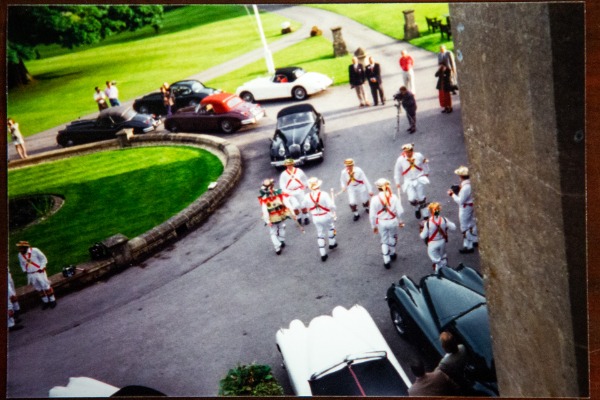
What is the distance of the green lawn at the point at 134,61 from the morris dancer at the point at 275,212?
8.68ft

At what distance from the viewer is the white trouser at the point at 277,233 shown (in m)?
8.73

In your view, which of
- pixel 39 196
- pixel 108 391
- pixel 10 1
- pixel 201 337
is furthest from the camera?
pixel 39 196

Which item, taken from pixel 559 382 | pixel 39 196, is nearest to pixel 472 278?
pixel 559 382

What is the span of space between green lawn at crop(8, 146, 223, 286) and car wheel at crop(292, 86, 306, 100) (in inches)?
108

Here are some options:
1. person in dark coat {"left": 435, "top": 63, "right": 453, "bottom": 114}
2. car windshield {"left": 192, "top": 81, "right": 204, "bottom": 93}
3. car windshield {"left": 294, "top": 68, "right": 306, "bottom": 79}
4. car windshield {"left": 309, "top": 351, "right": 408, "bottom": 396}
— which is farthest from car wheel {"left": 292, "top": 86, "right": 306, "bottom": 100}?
car windshield {"left": 309, "top": 351, "right": 408, "bottom": 396}

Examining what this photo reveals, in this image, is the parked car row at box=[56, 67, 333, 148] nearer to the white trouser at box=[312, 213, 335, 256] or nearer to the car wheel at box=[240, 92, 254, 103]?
A: the car wheel at box=[240, 92, 254, 103]

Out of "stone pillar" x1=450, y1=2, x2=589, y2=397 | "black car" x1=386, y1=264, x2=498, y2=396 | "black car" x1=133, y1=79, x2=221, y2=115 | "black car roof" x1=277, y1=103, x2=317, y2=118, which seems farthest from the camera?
"black car roof" x1=277, y1=103, x2=317, y2=118

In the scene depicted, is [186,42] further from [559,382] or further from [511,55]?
[559,382]

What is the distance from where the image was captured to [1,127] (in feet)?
18.4

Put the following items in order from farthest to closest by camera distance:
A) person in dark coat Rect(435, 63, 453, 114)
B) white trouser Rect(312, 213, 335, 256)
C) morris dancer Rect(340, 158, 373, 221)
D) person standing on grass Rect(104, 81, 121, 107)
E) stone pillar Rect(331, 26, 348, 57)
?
1. person in dark coat Rect(435, 63, 453, 114)
2. person standing on grass Rect(104, 81, 121, 107)
3. morris dancer Rect(340, 158, 373, 221)
4. stone pillar Rect(331, 26, 348, 57)
5. white trouser Rect(312, 213, 335, 256)

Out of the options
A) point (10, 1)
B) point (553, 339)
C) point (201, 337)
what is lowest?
point (201, 337)

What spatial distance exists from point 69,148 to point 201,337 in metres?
5.27

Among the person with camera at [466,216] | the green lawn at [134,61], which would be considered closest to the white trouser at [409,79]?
the green lawn at [134,61]

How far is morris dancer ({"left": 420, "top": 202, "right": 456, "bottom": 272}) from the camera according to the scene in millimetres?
7375
